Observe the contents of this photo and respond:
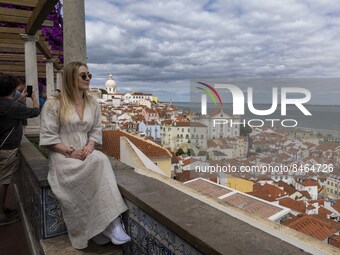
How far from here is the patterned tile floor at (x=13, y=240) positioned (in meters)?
2.67

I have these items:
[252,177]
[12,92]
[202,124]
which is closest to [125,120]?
[252,177]

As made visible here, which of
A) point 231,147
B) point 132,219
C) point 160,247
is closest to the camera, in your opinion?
point 160,247

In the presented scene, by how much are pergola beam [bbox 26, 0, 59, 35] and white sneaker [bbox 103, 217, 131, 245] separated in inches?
161

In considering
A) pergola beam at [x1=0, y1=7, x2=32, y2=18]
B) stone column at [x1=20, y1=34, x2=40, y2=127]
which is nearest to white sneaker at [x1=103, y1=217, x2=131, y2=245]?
pergola beam at [x1=0, y1=7, x2=32, y2=18]

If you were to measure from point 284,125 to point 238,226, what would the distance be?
3075cm

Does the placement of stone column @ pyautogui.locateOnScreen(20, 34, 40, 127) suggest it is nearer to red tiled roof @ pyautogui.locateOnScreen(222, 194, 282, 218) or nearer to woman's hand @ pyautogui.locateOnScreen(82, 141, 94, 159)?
woman's hand @ pyautogui.locateOnScreen(82, 141, 94, 159)

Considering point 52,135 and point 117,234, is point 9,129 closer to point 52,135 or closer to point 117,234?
point 52,135

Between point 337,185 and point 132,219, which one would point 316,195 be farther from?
point 132,219

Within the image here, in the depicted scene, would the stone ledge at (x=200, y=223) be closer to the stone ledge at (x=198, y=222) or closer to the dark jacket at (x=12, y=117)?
the stone ledge at (x=198, y=222)

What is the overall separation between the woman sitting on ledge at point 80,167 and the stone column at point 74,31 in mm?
860

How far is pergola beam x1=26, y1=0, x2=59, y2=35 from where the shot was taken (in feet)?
15.9

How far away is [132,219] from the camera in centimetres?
182

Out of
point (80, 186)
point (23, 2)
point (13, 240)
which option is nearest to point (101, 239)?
point (80, 186)

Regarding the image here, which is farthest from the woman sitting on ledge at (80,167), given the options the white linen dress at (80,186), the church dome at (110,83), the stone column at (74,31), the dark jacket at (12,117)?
the church dome at (110,83)
